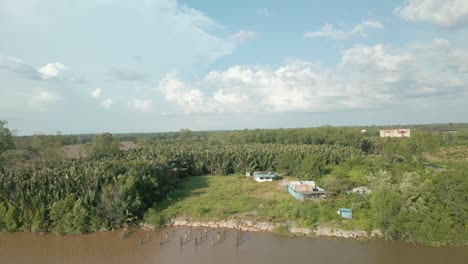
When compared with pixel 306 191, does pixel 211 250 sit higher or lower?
lower

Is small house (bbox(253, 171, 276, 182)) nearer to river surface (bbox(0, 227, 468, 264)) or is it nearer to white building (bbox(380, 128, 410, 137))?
river surface (bbox(0, 227, 468, 264))

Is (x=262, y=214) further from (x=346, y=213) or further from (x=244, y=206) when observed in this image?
(x=346, y=213)

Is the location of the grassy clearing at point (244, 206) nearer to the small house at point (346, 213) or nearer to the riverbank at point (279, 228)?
the riverbank at point (279, 228)

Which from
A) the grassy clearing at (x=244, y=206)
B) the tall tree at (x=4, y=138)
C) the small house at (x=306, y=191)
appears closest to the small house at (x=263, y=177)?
the grassy clearing at (x=244, y=206)

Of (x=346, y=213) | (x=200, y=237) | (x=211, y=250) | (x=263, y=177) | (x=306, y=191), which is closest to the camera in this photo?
(x=211, y=250)

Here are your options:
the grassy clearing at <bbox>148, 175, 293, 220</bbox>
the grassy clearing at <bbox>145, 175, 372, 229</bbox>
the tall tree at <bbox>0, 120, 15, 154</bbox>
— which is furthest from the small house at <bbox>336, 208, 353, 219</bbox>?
the tall tree at <bbox>0, 120, 15, 154</bbox>

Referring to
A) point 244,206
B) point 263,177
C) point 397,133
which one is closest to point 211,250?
point 244,206
